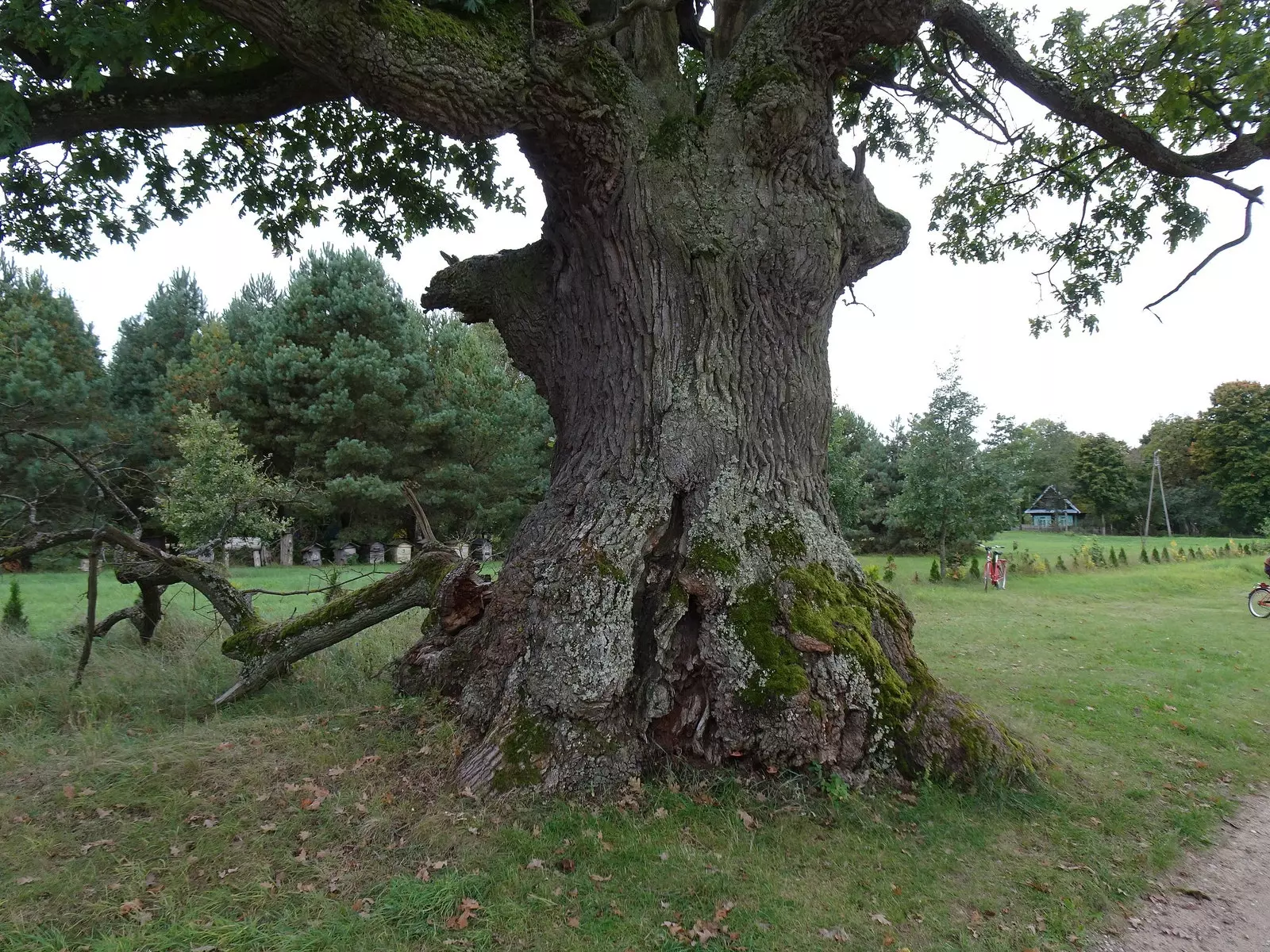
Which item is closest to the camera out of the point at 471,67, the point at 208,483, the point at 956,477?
the point at 471,67

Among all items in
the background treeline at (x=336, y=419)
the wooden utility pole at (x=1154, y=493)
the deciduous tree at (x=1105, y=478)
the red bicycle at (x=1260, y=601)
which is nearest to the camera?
the red bicycle at (x=1260, y=601)

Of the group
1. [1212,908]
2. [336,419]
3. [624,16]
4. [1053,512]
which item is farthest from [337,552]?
[1053,512]

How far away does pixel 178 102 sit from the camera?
545 centimetres

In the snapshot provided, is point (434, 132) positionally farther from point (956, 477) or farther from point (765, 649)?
point (956, 477)

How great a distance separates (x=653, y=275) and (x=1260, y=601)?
654 inches

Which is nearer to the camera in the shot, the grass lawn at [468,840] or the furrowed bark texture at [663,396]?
the grass lawn at [468,840]

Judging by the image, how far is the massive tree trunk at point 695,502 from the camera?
4.37 metres

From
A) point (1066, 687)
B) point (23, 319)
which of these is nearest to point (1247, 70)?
point (1066, 687)

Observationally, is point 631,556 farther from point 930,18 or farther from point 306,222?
point 306,222

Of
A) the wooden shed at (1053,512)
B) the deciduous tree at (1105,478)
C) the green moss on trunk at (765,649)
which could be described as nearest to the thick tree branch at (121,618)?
the green moss on trunk at (765,649)

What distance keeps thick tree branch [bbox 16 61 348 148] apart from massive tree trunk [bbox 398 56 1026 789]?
1.95 metres

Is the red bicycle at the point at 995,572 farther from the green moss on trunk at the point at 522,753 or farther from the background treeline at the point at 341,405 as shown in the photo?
the green moss on trunk at the point at 522,753

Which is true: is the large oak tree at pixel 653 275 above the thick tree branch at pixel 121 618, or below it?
above

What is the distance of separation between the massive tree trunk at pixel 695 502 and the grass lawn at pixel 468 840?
1.17ft
